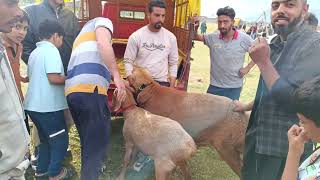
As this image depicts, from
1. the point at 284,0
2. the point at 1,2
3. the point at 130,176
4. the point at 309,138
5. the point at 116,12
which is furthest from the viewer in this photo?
the point at 116,12

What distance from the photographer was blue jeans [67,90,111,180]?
9.91ft

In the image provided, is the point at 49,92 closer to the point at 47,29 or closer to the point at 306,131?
the point at 47,29

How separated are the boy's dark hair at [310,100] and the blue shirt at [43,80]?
89.1 inches

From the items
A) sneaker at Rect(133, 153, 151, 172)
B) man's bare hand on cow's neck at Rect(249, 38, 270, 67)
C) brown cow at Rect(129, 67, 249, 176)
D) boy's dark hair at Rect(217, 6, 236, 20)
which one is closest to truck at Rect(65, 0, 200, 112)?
boy's dark hair at Rect(217, 6, 236, 20)

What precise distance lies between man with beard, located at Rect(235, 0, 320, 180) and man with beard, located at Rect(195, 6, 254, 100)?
225 cm

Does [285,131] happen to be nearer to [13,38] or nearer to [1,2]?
[1,2]

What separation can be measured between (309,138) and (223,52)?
3218mm

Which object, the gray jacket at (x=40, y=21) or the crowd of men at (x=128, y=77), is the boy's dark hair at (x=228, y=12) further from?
the gray jacket at (x=40, y=21)

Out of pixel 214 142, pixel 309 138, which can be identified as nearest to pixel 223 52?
pixel 214 142

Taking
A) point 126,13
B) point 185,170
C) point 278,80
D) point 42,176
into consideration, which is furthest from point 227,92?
point 126,13

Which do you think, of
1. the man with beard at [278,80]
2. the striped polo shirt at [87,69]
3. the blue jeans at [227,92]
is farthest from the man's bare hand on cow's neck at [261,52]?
the blue jeans at [227,92]

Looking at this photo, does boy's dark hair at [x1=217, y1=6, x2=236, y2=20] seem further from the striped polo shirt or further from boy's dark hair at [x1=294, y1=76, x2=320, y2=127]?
boy's dark hair at [x1=294, y1=76, x2=320, y2=127]

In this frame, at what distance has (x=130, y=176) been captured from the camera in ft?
13.8

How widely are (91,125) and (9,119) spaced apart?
1258mm
